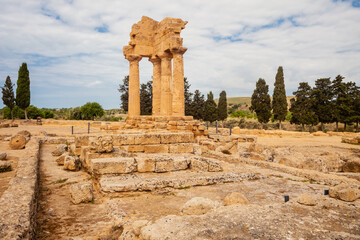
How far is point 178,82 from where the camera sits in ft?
49.3

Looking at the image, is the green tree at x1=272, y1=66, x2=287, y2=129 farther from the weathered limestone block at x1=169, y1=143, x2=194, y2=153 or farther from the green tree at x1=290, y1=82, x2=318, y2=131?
the weathered limestone block at x1=169, y1=143, x2=194, y2=153

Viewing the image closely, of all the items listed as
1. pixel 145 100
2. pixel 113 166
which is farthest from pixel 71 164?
pixel 145 100

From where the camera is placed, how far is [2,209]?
9.77 feet

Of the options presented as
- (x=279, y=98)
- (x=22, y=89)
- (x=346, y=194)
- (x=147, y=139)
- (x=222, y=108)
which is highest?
(x=22, y=89)

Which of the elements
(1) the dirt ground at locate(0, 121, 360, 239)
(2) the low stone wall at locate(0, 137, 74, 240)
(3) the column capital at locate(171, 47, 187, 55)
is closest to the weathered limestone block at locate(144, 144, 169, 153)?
(1) the dirt ground at locate(0, 121, 360, 239)

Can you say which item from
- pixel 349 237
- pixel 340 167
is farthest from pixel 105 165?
pixel 340 167

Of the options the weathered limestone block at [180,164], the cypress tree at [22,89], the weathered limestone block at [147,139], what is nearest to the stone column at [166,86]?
the weathered limestone block at [147,139]

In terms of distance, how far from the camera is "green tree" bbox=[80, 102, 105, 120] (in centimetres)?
4575

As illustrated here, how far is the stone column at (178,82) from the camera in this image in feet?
48.6

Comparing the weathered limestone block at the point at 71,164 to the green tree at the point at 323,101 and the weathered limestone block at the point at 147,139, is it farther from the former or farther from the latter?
the green tree at the point at 323,101

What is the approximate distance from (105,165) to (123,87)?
107ft

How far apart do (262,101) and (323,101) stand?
8.71m

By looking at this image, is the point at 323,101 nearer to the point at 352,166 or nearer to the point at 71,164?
the point at 352,166

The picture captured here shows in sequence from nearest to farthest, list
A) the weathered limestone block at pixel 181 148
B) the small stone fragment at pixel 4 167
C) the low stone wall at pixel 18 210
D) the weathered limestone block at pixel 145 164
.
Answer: the low stone wall at pixel 18 210 < the weathered limestone block at pixel 145 164 < the small stone fragment at pixel 4 167 < the weathered limestone block at pixel 181 148
